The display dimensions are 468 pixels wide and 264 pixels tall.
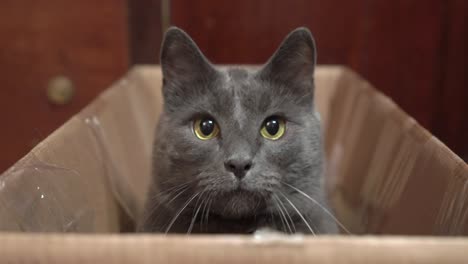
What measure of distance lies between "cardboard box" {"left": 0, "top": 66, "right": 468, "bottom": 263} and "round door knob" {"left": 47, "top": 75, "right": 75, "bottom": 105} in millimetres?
279

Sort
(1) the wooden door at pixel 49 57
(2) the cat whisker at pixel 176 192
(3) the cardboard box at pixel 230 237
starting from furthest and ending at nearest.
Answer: (1) the wooden door at pixel 49 57
(2) the cat whisker at pixel 176 192
(3) the cardboard box at pixel 230 237

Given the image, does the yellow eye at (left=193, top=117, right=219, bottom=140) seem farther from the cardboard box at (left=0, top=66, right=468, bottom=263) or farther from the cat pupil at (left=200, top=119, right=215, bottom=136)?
the cardboard box at (left=0, top=66, right=468, bottom=263)

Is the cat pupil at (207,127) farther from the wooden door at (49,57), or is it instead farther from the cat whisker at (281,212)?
the wooden door at (49,57)

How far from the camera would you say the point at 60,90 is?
1770mm

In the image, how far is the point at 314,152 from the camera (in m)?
1.08

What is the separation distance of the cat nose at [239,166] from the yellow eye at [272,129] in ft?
0.36

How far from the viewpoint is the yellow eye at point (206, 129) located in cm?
102

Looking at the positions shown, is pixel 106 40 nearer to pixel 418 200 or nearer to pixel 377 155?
pixel 377 155

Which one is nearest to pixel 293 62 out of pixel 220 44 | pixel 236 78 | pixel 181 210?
pixel 236 78

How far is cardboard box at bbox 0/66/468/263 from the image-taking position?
2.15 ft

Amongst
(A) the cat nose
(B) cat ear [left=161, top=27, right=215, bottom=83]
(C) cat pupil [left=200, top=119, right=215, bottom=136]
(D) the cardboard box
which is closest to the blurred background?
(D) the cardboard box

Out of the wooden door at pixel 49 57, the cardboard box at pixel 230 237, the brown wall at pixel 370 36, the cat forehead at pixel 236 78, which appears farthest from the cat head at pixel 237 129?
the brown wall at pixel 370 36

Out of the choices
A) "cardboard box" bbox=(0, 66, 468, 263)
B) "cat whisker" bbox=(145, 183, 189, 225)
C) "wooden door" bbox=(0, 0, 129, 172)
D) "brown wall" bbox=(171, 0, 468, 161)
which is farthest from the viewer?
"brown wall" bbox=(171, 0, 468, 161)

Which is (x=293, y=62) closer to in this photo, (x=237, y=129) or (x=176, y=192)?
(x=237, y=129)
